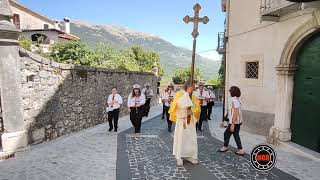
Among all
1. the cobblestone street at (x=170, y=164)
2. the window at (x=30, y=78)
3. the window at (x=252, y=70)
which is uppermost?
the window at (x=252, y=70)

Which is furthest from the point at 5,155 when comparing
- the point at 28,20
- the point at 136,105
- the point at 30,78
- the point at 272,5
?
the point at 28,20

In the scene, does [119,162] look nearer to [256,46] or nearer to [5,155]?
[5,155]

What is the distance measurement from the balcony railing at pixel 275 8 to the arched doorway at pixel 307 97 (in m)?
0.98

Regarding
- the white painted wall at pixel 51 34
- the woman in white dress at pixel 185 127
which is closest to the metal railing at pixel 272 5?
the woman in white dress at pixel 185 127

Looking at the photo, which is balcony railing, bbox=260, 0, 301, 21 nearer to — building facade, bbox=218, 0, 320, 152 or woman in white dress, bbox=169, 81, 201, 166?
building facade, bbox=218, 0, 320, 152

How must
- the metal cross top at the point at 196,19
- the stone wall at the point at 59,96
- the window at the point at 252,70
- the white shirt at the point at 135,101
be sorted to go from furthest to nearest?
the window at the point at 252,70, the white shirt at the point at 135,101, the metal cross top at the point at 196,19, the stone wall at the point at 59,96

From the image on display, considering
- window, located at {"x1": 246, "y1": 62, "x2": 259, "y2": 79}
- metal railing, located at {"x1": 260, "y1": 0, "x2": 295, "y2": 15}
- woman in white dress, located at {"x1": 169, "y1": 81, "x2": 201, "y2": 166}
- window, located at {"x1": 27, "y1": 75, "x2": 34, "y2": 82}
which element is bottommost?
woman in white dress, located at {"x1": 169, "y1": 81, "x2": 201, "y2": 166}

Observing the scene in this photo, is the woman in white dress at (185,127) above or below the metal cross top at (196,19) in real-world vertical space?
below

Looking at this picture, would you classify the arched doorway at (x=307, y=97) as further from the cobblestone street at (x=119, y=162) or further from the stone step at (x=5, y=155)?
the stone step at (x=5, y=155)

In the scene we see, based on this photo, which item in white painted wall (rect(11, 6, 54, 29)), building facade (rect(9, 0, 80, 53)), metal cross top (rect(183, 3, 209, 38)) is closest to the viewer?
metal cross top (rect(183, 3, 209, 38))

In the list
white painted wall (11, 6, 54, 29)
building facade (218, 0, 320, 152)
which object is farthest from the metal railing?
→ white painted wall (11, 6, 54, 29)

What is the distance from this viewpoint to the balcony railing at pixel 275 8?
25.3 ft

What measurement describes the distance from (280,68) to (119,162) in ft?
17.6

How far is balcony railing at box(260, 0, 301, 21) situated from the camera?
7706 mm
